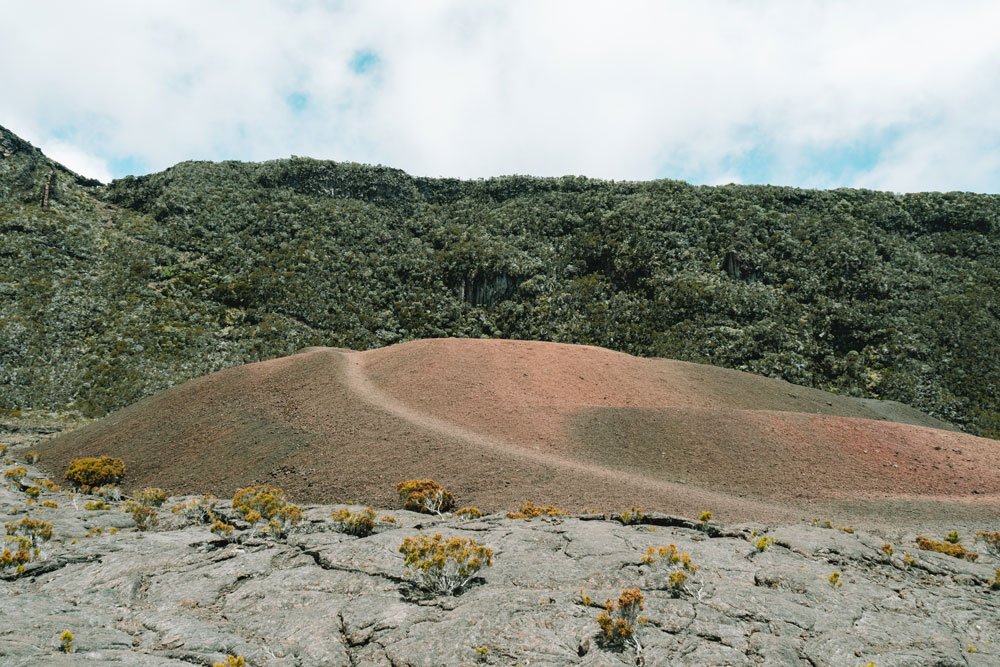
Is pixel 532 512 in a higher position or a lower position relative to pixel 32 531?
higher

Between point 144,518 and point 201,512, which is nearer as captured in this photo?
point 144,518

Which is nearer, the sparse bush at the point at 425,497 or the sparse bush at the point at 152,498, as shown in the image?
the sparse bush at the point at 425,497

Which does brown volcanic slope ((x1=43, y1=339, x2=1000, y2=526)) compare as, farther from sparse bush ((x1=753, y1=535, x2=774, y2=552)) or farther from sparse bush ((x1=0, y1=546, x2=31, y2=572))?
sparse bush ((x1=0, y1=546, x2=31, y2=572))

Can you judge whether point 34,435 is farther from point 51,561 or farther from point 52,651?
point 52,651

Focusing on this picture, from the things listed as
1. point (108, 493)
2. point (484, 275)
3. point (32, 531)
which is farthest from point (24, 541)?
point (484, 275)

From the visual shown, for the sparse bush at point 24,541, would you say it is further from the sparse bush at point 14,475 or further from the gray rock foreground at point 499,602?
the sparse bush at point 14,475

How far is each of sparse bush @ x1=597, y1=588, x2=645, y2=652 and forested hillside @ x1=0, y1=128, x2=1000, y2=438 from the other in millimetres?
42684

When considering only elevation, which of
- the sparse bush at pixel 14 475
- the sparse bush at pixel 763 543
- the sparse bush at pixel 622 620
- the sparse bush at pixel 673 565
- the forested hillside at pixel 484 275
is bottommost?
the sparse bush at pixel 14 475

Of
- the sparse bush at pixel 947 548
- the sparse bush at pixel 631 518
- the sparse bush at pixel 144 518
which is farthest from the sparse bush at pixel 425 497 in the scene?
→ the sparse bush at pixel 947 548

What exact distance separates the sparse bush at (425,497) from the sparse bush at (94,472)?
1289cm

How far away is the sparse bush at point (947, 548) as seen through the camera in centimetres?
1245

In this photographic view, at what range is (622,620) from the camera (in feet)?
24.9

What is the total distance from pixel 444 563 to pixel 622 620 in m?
3.03

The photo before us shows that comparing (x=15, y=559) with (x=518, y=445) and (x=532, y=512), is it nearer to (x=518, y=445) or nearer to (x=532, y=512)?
(x=532, y=512)
